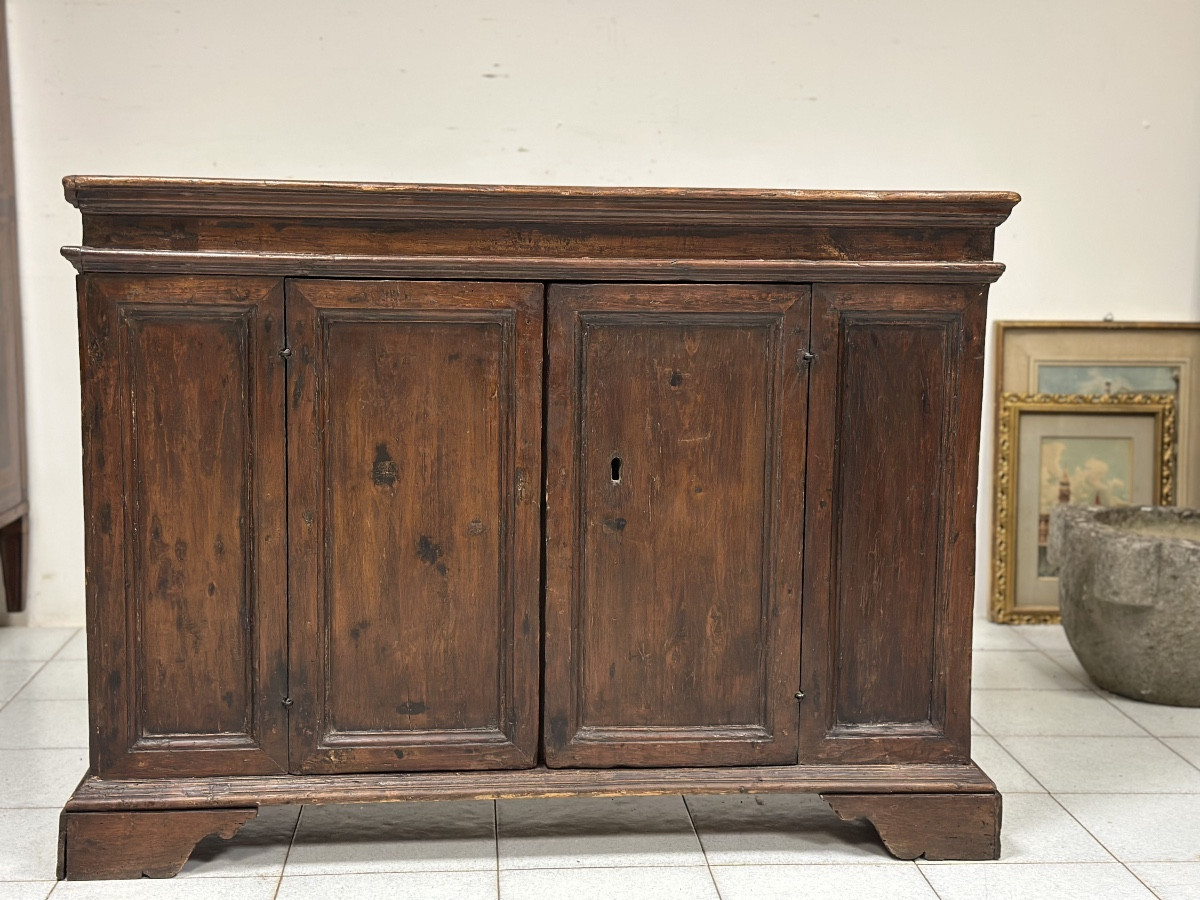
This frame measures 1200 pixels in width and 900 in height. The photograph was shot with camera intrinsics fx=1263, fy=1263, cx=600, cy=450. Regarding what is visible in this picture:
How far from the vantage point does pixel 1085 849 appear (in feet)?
9.16

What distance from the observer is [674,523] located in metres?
2.69

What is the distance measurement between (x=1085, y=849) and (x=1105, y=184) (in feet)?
8.69

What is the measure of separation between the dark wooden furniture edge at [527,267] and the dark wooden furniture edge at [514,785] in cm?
105

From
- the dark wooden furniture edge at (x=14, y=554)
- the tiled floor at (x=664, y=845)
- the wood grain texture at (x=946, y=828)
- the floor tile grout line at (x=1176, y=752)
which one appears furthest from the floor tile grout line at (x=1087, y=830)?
the dark wooden furniture edge at (x=14, y=554)

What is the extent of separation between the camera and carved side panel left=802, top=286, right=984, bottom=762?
2.67 m

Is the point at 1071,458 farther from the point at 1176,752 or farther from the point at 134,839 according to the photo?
the point at 134,839

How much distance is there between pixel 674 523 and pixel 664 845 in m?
0.72

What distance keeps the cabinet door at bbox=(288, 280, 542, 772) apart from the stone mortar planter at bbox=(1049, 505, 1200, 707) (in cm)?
194

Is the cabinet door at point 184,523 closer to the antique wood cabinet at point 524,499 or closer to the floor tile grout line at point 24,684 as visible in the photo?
the antique wood cabinet at point 524,499

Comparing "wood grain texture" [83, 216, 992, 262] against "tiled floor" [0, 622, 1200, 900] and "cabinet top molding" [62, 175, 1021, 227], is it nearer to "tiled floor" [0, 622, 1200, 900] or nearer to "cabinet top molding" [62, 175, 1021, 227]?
"cabinet top molding" [62, 175, 1021, 227]

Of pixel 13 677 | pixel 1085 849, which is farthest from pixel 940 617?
pixel 13 677

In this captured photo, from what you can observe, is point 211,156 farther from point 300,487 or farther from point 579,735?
point 579,735

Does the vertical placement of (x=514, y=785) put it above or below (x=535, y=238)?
below

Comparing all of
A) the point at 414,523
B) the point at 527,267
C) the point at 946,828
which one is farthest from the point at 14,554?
the point at 946,828
